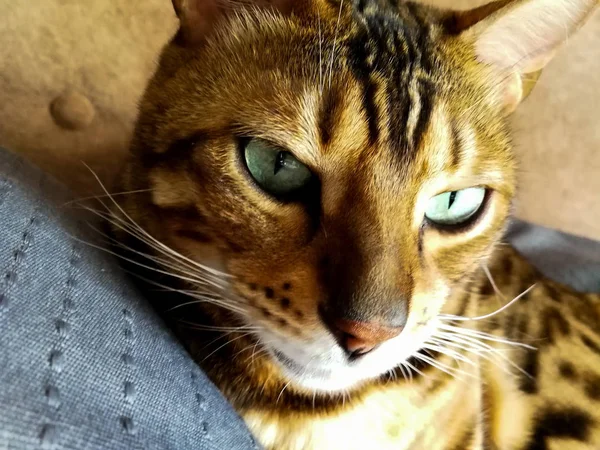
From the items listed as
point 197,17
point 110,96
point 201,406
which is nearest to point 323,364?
point 201,406

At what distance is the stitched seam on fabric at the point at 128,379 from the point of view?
471mm

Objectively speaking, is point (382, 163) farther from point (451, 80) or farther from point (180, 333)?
Result: point (180, 333)

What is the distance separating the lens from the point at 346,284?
2.00ft

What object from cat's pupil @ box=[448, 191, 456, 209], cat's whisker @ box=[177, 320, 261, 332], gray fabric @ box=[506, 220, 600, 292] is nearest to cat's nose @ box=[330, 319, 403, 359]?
cat's whisker @ box=[177, 320, 261, 332]

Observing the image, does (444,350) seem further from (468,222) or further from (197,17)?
(197,17)

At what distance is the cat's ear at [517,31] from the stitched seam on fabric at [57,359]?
59 cm

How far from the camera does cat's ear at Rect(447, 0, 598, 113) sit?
777 millimetres

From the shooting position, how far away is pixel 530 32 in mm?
832

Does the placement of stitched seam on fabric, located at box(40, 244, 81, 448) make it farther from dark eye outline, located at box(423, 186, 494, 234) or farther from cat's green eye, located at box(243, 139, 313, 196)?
dark eye outline, located at box(423, 186, 494, 234)

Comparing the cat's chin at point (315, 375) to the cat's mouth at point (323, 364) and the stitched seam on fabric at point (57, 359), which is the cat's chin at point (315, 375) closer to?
the cat's mouth at point (323, 364)

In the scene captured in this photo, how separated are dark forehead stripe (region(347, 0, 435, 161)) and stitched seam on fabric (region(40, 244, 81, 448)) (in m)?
0.36

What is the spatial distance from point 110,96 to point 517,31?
785mm

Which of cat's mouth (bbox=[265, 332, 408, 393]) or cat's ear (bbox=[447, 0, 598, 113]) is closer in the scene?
cat's mouth (bbox=[265, 332, 408, 393])

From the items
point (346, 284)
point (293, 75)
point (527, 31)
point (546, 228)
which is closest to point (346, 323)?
point (346, 284)
